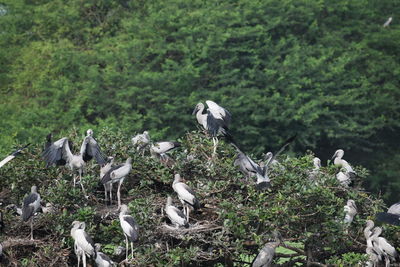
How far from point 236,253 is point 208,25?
1066 inches

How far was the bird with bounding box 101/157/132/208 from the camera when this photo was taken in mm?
14656

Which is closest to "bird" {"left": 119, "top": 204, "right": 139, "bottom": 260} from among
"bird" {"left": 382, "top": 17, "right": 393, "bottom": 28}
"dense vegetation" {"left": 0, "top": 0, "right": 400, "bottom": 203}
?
"dense vegetation" {"left": 0, "top": 0, "right": 400, "bottom": 203}

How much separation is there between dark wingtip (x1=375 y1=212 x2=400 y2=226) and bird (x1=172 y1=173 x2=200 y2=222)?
9.11 feet

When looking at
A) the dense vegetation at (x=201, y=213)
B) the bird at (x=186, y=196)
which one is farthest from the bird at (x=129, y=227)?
the bird at (x=186, y=196)

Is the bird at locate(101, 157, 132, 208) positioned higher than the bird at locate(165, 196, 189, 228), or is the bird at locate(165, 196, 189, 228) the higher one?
the bird at locate(101, 157, 132, 208)

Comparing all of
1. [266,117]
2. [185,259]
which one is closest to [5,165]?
[185,259]

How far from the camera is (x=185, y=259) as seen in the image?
14.0 metres

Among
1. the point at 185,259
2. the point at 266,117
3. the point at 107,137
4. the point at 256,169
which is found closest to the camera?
the point at 185,259

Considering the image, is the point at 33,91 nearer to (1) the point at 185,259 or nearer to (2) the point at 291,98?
(2) the point at 291,98

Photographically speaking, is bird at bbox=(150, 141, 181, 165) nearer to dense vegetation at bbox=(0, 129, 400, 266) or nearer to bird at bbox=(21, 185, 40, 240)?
dense vegetation at bbox=(0, 129, 400, 266)

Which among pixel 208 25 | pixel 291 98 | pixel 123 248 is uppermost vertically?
pixel 123 248

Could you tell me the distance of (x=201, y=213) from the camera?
49.5 feet

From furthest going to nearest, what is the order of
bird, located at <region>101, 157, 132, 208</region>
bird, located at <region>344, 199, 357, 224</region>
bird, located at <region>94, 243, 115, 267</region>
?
bird, located at <region>344, 199, 357, 224</region>, bird, located at <region>101, 157, 132, 208</region>, bird, located at <region>94, 243, 115, 267</region>

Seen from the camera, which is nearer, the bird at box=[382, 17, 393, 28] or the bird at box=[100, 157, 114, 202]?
the bird at box=[100, 157, 114, 202]
